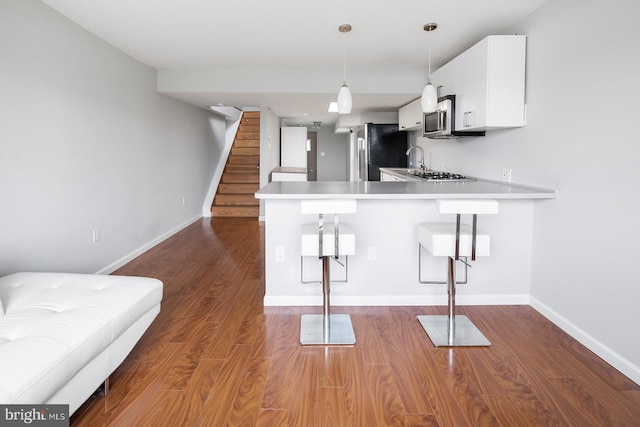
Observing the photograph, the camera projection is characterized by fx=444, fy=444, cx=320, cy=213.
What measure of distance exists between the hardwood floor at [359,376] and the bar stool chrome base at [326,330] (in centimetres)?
7

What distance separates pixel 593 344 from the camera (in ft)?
8.53

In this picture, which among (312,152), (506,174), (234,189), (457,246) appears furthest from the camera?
(312,152)

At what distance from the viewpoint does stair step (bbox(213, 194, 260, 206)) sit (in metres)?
8.18

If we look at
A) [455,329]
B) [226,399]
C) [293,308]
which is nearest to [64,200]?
[293,308]

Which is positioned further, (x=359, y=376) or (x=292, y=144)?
(x=292, y=144)

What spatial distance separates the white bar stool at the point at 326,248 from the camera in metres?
2.72

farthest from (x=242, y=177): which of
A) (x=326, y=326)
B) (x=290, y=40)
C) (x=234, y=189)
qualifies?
(x=326, y=326)

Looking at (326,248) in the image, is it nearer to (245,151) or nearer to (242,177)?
(242,177)

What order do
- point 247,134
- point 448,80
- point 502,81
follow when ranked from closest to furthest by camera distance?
point 502,81, point 448,80, point 247,134

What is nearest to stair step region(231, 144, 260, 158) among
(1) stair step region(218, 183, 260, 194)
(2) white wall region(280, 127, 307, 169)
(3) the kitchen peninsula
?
(2) white wall region(280, 127, 307, 169)

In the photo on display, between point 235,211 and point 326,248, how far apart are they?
5.45m

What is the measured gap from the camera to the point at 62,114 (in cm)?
349

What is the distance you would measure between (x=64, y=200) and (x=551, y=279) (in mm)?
3722

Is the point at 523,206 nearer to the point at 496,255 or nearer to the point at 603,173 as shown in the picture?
the point at 496,255
